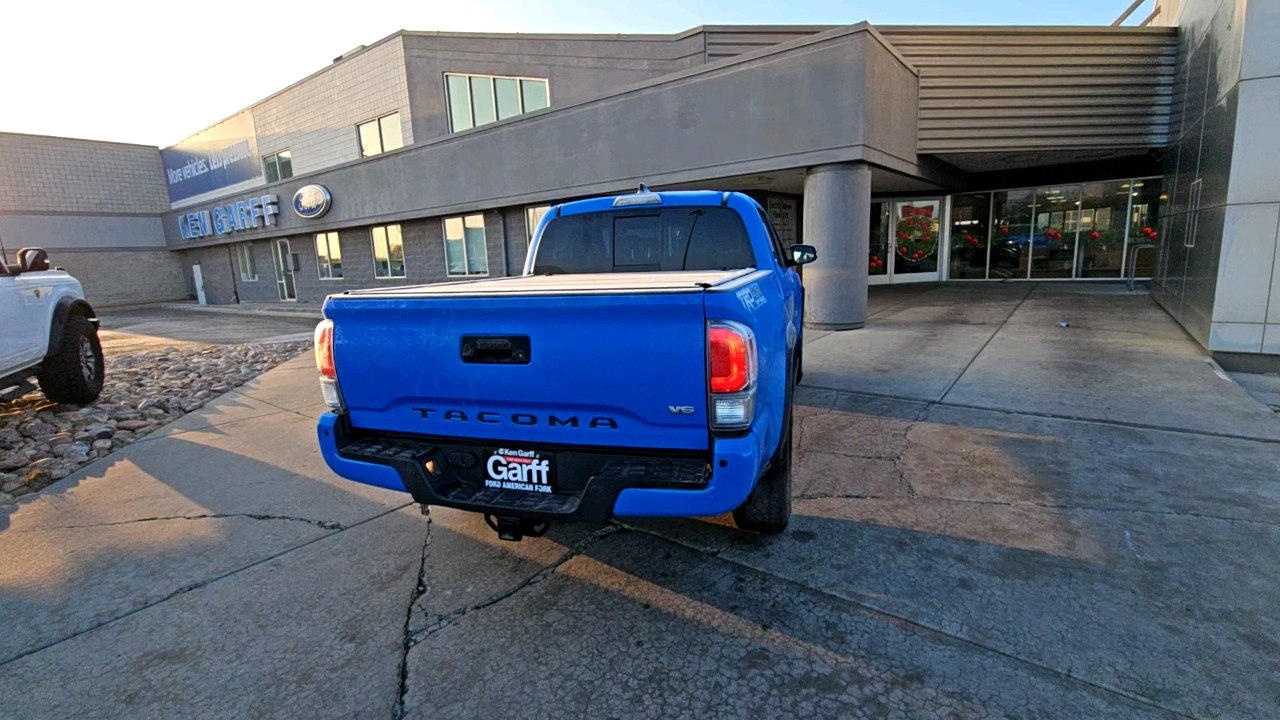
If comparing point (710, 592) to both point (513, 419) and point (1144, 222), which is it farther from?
point (1144, 222)

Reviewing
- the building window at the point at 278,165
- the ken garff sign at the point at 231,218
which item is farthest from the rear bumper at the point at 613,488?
the building window at the point at 278,165

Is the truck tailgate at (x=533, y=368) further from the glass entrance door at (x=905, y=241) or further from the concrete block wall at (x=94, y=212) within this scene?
the concrete block wall at (x=94, y=212)

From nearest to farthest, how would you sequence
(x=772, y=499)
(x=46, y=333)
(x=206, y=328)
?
(x=772, y=499) → (x=46, y=333) → (x=206, y=328)

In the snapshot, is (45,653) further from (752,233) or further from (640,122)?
(640,122)

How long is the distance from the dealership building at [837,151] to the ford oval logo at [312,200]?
76 millimetres

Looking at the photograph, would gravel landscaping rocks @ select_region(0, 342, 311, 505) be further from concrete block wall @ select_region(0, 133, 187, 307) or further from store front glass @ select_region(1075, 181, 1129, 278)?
concrete block wall @ select_region(0, 133, 187, 307)

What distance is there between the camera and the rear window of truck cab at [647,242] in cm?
428

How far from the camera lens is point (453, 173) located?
53.4 feet

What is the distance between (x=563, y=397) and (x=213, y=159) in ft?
110

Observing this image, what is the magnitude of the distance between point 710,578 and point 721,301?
5.19 ft

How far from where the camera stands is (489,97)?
57.3ft

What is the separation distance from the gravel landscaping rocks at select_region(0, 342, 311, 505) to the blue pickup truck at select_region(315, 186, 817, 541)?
388 cm

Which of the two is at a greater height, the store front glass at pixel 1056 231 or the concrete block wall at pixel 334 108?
the concrete block wall at pixel 334 108

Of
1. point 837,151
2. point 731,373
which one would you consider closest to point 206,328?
point 837,151
